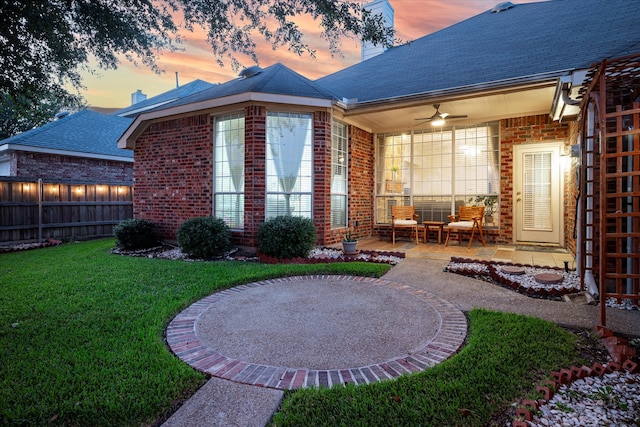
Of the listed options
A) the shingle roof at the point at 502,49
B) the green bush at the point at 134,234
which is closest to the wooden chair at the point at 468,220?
the shingle roof at the point at 502,49

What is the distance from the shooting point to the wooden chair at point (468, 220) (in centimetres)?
738

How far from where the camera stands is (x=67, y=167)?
39.7 ft

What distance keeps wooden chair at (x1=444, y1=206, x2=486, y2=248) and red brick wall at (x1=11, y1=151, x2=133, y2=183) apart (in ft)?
34.2

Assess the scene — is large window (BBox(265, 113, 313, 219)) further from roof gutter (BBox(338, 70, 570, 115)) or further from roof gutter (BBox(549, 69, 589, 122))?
roof gutter (BBox(549, 69, 589, 122))

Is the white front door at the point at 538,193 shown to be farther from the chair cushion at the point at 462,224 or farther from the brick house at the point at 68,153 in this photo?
the brick house at the point at 68,153

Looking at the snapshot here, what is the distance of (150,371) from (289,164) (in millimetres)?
5301

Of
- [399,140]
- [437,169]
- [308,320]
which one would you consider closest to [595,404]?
[308,320]

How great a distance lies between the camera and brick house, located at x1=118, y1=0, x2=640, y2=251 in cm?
668

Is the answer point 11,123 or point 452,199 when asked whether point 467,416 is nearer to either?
point 452,199

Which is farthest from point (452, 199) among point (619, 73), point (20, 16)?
point (20, 16)

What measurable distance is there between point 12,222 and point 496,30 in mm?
13470

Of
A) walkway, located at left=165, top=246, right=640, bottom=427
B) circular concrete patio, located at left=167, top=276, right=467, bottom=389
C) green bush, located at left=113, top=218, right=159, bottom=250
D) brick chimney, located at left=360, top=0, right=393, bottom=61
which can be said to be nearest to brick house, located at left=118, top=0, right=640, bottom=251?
green bush, located at left=113, top=218, right=159, bottom=250

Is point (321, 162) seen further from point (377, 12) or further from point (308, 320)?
point (377, 12)

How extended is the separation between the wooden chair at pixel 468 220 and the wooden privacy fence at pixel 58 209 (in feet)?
32.9
